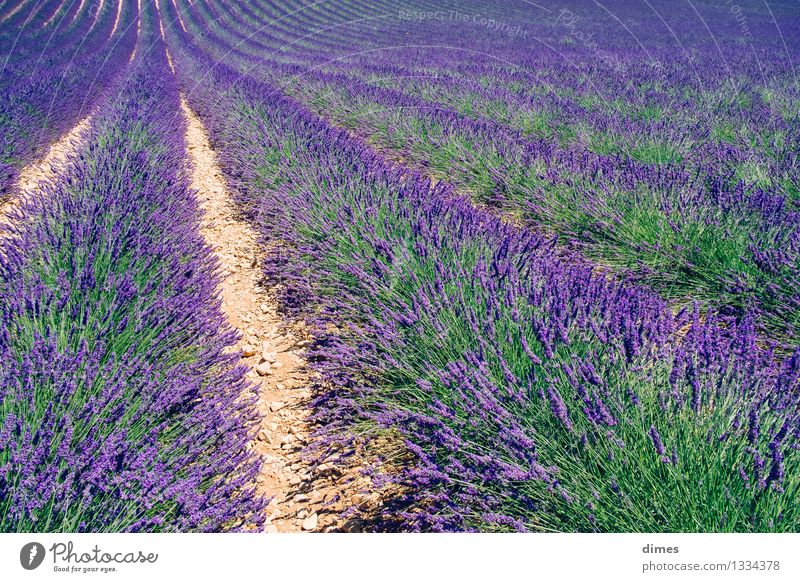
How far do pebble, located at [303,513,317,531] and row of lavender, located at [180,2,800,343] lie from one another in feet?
7.48

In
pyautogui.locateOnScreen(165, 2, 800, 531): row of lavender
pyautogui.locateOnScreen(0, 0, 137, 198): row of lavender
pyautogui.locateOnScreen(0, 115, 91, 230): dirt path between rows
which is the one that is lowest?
pyautogui.locateOnScreen(165, 2, 800, 531): row of lavender

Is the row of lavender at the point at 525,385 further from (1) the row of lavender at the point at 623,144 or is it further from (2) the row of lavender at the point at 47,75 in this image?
(2) the row of lavender at the point at 47,75

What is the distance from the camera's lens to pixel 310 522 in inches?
68.8

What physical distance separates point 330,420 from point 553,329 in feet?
3.46

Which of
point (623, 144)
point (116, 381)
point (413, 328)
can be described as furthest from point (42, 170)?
point (623, 144)

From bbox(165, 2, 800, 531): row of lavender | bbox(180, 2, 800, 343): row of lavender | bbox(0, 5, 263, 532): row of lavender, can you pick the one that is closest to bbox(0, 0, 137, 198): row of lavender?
bbox(180, 2, 800, 343): row of lavender

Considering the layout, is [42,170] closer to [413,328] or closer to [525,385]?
[413,328]

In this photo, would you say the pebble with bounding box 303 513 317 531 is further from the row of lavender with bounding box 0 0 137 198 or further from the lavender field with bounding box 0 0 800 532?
the row of lavender with bounding box 0 0 137 198

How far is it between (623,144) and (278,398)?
4325 mm

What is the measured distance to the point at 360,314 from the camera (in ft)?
8.05

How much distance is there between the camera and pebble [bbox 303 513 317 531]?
1.74m

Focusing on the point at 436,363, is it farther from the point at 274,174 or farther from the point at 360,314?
the point at 274,174
